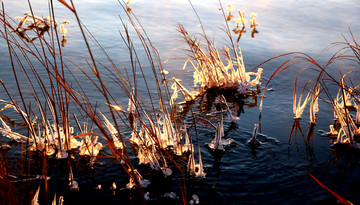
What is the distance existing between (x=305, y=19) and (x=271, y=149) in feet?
17.4

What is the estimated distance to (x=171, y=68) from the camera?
4.38 meters

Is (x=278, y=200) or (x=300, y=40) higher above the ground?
(x=300, y=40)

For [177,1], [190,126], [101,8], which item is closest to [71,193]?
[190,126]

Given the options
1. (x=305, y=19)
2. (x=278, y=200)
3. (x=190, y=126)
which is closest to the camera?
(x=278, y=200)

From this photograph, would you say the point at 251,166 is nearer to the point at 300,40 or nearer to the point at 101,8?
the point at 300,40

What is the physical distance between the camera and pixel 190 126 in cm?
280

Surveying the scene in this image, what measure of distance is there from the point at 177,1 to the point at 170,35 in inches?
149

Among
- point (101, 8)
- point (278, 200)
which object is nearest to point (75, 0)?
point (101, 8)

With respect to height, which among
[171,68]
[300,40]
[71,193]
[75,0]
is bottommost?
[71,193]

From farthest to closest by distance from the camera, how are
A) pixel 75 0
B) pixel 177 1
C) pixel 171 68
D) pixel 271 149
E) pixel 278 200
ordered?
1. pixel 177 1
2. pixel 75 0
3. pixel 171 68
4. pixel 271 149
5. pixel 278 200

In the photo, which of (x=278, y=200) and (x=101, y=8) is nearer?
(x=278, y=200)

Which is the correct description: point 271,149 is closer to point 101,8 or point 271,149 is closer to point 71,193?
point 71,193

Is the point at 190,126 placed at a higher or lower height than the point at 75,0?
lower

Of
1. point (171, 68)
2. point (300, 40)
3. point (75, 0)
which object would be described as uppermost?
point (75, 0)
